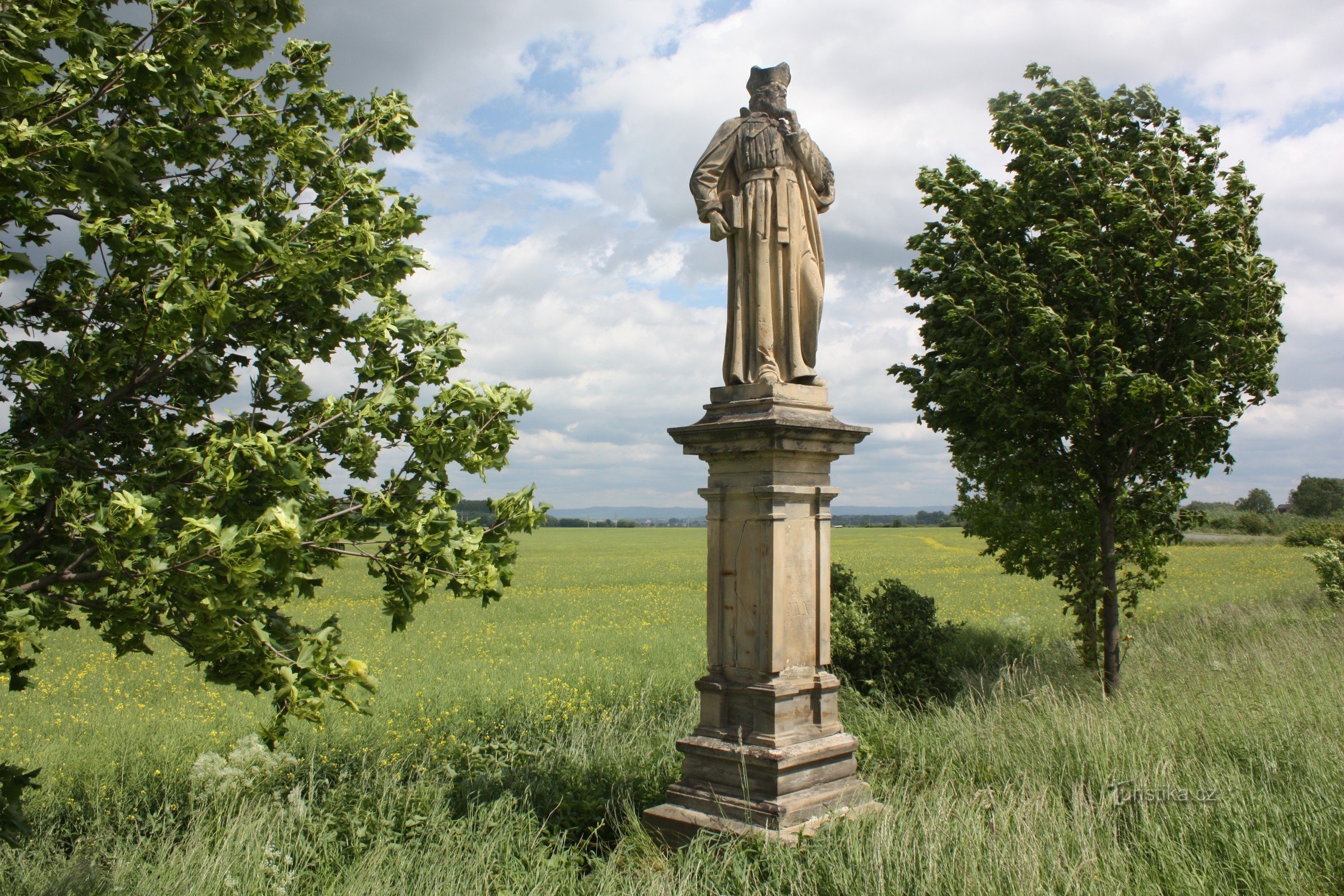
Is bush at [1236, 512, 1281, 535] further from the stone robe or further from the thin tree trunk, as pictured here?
the stone robe

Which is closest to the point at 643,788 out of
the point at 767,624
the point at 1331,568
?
the point at 767,624

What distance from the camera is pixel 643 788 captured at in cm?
653

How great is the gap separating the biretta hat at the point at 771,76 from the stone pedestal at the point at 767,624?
2.08 metres

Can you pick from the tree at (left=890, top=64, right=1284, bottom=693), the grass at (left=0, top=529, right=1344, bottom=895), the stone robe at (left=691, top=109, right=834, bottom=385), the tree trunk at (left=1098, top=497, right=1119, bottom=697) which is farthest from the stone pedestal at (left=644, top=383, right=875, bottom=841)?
the tree trunk at (left=1098, top=497, right=1119, bottom=697)

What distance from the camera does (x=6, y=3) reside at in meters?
3.00

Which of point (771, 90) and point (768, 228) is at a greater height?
point (771, 90)

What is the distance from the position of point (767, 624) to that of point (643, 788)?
184 centimetres

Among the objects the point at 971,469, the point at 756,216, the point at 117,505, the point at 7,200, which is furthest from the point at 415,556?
the point at 971,469

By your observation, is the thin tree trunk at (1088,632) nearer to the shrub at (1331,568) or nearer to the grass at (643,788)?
the grass at (643,788)

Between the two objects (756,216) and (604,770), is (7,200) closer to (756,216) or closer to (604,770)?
(756,216)

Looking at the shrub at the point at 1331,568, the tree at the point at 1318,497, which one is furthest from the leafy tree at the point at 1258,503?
the shrub at the point at 1331,568

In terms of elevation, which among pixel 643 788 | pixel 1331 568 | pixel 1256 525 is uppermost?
pixel 1256 525

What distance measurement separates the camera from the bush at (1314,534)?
34.2 m

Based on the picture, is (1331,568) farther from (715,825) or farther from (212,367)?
(212,367)
